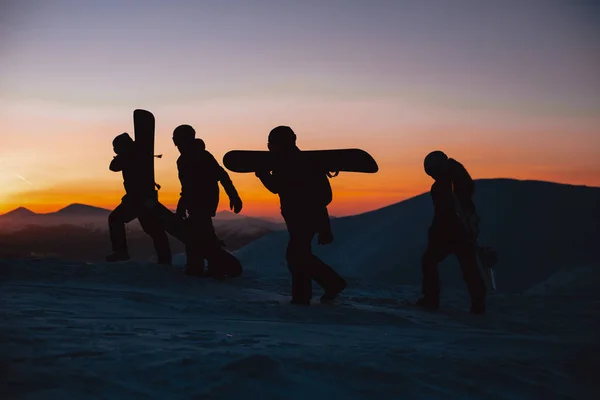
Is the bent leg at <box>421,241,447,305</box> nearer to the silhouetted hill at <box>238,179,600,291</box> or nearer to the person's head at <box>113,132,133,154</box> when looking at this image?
the person's head at <box>113,132,133,154</box>

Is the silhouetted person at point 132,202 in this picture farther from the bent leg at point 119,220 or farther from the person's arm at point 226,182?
the person's arm at point 226,182

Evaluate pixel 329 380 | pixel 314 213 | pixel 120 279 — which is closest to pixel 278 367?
pixel 329 380

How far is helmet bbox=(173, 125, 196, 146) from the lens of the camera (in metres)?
8.23

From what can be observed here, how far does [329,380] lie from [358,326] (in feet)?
6.80

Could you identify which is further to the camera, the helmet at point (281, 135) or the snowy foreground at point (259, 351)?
the helmet at point (281, 135)

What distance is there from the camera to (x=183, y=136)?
8227 mm

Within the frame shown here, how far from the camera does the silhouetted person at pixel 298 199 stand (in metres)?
6.66

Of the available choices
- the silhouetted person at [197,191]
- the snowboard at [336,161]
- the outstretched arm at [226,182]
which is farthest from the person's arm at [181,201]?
the snowboard at [336,161]

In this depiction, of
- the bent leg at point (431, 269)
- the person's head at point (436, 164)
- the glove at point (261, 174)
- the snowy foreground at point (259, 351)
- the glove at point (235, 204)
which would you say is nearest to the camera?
the snowy foreground at point (259, 351)

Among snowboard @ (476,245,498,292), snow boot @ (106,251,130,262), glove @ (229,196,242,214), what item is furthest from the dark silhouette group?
snow boot @ (106,251,130,262)

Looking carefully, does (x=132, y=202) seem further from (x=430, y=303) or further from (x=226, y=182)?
(x=430, y=303)

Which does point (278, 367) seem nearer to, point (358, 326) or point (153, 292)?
point (358, 326)

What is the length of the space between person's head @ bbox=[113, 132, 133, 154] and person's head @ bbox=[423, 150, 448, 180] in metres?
4.25

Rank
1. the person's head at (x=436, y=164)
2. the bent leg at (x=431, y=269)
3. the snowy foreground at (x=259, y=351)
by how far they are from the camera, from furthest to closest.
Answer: the bent leg at (x=431, y=269) → the person's head at (x=436, y=164) → the snowy foreground at (x=259, y=351)
